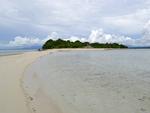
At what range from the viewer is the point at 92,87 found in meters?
12.6

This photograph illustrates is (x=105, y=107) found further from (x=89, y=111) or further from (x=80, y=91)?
(x=80, y=91)

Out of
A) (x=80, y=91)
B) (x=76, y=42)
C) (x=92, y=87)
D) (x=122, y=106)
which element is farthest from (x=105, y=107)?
(x=76, y=42)

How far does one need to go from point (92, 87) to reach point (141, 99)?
→ 3.17 meters

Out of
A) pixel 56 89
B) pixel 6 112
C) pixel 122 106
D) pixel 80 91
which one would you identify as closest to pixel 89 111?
pixel 122 106

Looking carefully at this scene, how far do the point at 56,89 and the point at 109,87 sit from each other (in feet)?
8.69

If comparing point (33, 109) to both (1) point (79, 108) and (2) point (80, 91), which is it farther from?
(2) point (80, 91)

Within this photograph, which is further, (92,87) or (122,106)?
(92,87)

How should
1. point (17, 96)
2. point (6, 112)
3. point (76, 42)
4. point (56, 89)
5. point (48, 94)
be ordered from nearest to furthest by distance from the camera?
point (6, 112)
point (17, 96)
point (48, 94)
point (56, 89)
point (76, 42)

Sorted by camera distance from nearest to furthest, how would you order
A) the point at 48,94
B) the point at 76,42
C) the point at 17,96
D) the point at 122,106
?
the point at 122,106
the point at 17,96
the point at 48,94
the point at 76,42

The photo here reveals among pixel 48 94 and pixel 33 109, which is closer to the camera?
pixel 33 109

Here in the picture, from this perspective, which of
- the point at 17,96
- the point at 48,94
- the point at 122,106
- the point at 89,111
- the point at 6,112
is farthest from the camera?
the point at 48,94

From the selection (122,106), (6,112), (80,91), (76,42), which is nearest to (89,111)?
(122,106)

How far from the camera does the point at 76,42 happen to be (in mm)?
124375

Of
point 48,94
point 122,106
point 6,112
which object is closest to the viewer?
point 6,112
